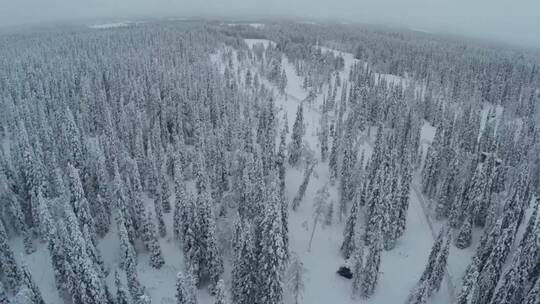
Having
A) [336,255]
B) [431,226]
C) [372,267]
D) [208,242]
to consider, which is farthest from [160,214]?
[431,226]

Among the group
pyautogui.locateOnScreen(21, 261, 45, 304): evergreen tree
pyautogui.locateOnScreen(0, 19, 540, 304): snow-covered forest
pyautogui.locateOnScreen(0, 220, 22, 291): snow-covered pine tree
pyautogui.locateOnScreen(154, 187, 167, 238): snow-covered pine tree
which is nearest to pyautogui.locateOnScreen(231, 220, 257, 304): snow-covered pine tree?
pyautogui.locateOnScreen(0, 19, 540, 304): snow-covered forest

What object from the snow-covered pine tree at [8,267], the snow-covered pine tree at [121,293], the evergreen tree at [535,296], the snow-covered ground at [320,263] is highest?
the evergreen tree at [535,296]

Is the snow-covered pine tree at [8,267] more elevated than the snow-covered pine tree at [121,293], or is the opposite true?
the snow-covered pine tree at [121,293]

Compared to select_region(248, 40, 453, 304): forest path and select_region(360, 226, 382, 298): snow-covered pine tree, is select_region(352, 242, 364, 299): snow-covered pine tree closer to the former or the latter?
select_region(360, 226, 382, 298): snow-covered pine tree

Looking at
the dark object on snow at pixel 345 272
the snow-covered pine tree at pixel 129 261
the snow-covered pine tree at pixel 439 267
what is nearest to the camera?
the snow-covered pine tree at pixel 129 261

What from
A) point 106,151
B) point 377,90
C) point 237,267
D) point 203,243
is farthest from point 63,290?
Answer: point 377,90

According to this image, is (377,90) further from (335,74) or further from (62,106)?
(62,106)

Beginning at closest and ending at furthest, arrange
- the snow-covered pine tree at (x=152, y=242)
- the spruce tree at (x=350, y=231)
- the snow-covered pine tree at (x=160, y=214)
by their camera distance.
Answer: the snow-covered pine tree at (x=152, y=242), the spruce tree at (x=350, y=231), the snow-covered pine tree at (x=160, y=214)

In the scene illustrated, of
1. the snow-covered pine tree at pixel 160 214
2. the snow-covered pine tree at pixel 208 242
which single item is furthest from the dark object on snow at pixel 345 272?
the snow-covered pine tree at pixel 160 214

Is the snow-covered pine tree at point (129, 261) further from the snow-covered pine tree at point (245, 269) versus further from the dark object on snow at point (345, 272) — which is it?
the dark object on snow at point (345, 272)
